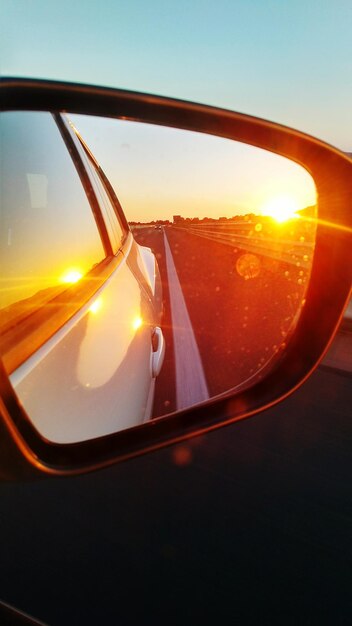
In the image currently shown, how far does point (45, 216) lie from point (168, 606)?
175cm

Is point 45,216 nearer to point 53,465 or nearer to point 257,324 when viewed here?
point 53,465

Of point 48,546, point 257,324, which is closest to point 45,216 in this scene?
point 48,546

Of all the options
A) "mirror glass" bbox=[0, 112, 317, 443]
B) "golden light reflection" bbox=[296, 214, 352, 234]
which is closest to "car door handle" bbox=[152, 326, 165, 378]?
"mirror glass" bbox=[0, 112, 317, 443]

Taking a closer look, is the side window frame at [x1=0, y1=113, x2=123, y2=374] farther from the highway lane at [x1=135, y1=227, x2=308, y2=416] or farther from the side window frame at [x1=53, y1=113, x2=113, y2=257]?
the highway lane at [x1=135, y1=227, x2=308, y2=416]

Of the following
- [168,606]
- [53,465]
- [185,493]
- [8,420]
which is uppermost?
[8,420]

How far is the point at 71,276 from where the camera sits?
2.47 metres

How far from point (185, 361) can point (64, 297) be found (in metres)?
4.27

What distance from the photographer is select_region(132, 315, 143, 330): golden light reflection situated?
307cm

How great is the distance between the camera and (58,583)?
8.19 feet

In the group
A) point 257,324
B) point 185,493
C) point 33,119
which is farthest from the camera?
point 257,324

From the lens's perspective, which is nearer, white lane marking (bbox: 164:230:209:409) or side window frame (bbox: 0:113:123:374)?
side window frame (bbox: 0:113:123:374)

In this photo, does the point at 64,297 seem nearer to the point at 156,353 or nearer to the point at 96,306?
the point at 96,306

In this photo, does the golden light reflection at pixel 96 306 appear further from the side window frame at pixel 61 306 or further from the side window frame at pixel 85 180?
the side window frame at pixel 85 180

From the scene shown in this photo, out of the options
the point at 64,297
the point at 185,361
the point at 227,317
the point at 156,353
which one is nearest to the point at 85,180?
the point at 64,297
